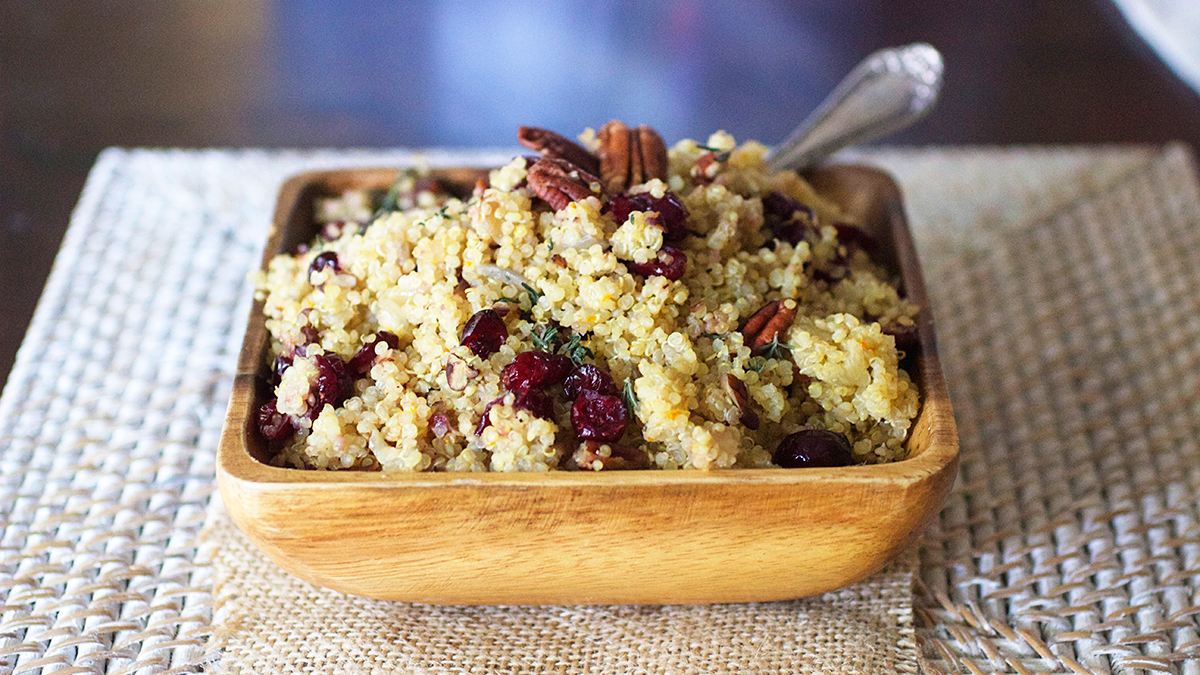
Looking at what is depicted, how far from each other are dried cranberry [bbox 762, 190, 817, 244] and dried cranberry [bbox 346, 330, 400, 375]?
482mm

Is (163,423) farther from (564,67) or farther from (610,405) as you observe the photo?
(564,67)

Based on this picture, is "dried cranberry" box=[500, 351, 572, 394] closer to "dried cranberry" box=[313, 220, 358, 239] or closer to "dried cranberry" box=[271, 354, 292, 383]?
"dried cranberry" box=[271, 354, 292, 383]

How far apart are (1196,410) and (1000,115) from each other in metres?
1.38

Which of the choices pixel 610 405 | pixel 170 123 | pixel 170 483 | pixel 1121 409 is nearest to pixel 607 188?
pixel 610 405

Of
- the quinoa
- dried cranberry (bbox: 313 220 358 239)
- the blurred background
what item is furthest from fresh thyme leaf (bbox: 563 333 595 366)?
the blurred background

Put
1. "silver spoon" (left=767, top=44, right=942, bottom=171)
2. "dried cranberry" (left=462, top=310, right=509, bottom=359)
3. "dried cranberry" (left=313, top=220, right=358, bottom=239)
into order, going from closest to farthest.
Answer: "dried cranberry" (left=462, top=310, right=509, bottom=359) < "dried cranberry" (left=313, top=220, right=358, bottom=239) < "silver spoon" (left=767, top=44, right=942, bottom=171)

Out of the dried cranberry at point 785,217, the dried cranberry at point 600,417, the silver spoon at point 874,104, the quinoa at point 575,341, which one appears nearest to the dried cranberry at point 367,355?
the quinoa at point 575,341

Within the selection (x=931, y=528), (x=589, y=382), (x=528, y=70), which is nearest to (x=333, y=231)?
(x=589, y=382)

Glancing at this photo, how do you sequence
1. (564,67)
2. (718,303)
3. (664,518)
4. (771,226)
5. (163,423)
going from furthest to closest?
(564,67) < (163,423) < (771,226) < (718,303) < (664,518)

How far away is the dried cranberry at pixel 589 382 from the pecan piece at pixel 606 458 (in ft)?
0.18

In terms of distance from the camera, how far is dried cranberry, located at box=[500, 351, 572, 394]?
1.02 m

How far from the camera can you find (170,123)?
2473 millimetres

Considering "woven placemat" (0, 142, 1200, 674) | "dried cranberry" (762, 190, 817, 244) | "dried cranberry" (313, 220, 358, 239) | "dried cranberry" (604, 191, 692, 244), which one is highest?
"dried cranberry" (604, 191, 692, 244)

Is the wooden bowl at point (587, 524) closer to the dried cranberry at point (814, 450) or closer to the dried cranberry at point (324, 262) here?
the dried cranberry at point (814, 450)
